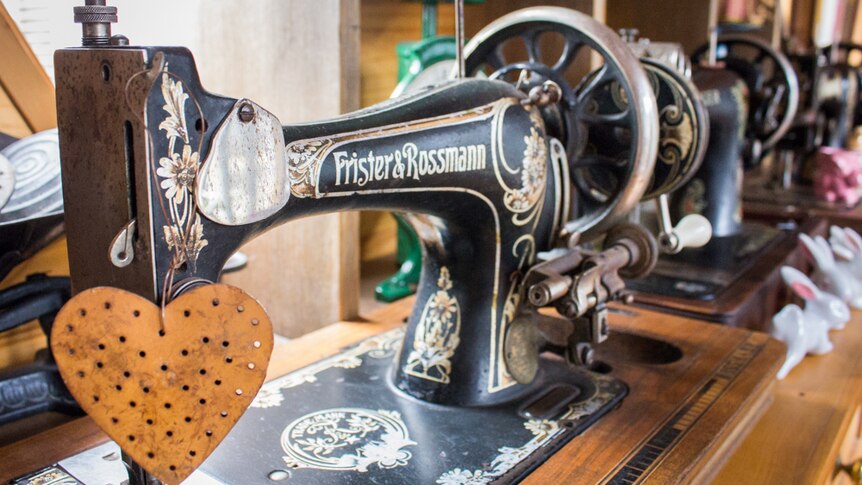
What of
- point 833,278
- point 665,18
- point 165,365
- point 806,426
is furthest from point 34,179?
point 665,18

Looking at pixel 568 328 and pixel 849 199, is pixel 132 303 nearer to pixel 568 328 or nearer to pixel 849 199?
pixel 568 328

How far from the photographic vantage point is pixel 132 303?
65cm

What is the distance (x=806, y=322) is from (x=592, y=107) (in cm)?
61

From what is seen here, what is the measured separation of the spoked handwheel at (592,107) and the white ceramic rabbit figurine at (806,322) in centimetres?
47

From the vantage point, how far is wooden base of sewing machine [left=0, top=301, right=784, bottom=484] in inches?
37.4

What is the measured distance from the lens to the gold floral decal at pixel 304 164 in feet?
2.72

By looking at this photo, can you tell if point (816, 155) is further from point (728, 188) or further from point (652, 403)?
point (652, 403)

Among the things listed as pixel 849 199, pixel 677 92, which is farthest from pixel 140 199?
pixel 849 199

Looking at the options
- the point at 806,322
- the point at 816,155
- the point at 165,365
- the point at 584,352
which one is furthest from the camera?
the point at 816,155

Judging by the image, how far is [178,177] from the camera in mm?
702

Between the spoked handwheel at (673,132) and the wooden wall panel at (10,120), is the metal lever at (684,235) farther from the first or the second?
the wooden wall panel at (10,120)

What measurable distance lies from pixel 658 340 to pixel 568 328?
1.12 ft

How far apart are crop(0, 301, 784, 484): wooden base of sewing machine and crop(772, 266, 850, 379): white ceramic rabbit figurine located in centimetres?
11

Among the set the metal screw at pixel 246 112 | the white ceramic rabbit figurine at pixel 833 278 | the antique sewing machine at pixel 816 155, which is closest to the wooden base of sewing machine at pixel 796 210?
the antique sewing machine at pixel 816 155
